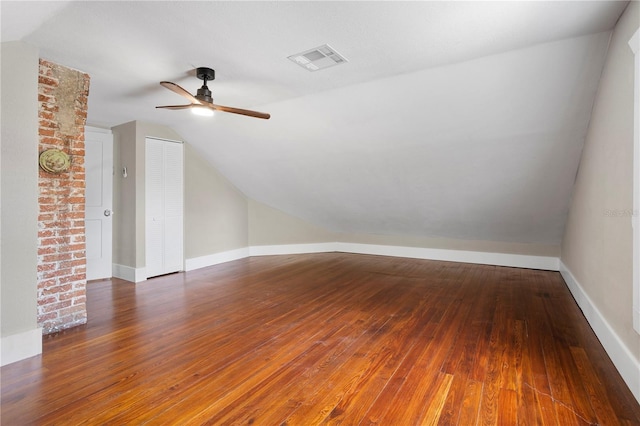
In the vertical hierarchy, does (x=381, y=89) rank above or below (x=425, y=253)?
above

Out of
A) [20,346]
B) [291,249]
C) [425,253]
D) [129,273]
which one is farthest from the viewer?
[291,249]

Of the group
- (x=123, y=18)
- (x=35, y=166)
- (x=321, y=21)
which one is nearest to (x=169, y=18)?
(x=123, y=18)

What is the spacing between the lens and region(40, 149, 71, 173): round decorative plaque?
2901 mm

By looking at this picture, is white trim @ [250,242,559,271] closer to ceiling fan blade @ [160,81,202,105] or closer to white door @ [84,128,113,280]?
white door @ [84,128,113,280]

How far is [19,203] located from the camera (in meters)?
2.54

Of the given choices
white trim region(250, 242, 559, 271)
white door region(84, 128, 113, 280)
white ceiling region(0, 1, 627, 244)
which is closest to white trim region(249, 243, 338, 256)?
white trim region(250, 242, 559, 271)

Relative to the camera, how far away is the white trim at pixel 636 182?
6.26 feet

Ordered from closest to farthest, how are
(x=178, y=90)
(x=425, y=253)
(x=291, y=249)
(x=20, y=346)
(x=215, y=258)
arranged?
(x=20, y=346), (x=178, y=90), (x=215, y=258), (x=425, y=253), (x=291, y=249)

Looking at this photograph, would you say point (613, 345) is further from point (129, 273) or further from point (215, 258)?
point (129, 273)

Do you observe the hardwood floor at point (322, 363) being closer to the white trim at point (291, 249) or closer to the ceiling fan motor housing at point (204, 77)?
the ceiling fan motor housing at point (204, 77)

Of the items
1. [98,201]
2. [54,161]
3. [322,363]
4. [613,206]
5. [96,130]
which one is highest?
[96,130]

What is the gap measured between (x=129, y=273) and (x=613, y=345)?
5.53 metres

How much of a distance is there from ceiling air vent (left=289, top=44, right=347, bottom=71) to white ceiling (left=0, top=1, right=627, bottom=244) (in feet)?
0.27

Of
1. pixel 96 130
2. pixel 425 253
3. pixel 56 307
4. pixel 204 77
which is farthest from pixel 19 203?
pixel 425 253
